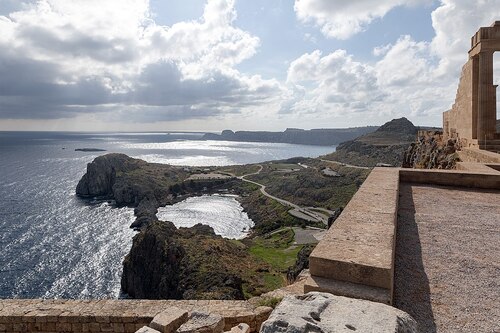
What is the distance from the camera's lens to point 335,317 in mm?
3311

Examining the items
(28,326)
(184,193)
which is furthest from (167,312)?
(184,193)

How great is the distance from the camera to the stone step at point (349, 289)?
153 inches

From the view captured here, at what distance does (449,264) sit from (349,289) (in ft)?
7.90

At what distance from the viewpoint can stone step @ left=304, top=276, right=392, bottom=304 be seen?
3885mm

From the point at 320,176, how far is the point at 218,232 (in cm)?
4623

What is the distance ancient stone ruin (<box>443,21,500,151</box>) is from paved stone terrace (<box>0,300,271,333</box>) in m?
19.0

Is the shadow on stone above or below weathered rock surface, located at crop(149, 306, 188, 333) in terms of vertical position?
above

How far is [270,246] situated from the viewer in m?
71.8

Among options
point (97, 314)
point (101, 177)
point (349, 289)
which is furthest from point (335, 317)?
point (101, 177)

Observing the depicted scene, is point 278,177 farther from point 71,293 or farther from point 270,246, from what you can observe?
point 71,293

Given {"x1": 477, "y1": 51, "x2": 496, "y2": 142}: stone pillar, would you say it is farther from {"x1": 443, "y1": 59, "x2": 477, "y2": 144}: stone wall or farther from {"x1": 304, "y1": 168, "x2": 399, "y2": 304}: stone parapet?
{"x1": 304, "y1": 168, "x2": 399, "y2": 304}: stone parapet

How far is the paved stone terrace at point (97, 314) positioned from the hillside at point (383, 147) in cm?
9825

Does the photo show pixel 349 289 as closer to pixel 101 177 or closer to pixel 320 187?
pixel 320 187

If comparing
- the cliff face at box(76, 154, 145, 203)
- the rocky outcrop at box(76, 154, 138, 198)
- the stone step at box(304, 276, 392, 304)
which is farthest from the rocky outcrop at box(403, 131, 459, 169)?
the rocky outcrop at box(76, 154, 138, 198)
